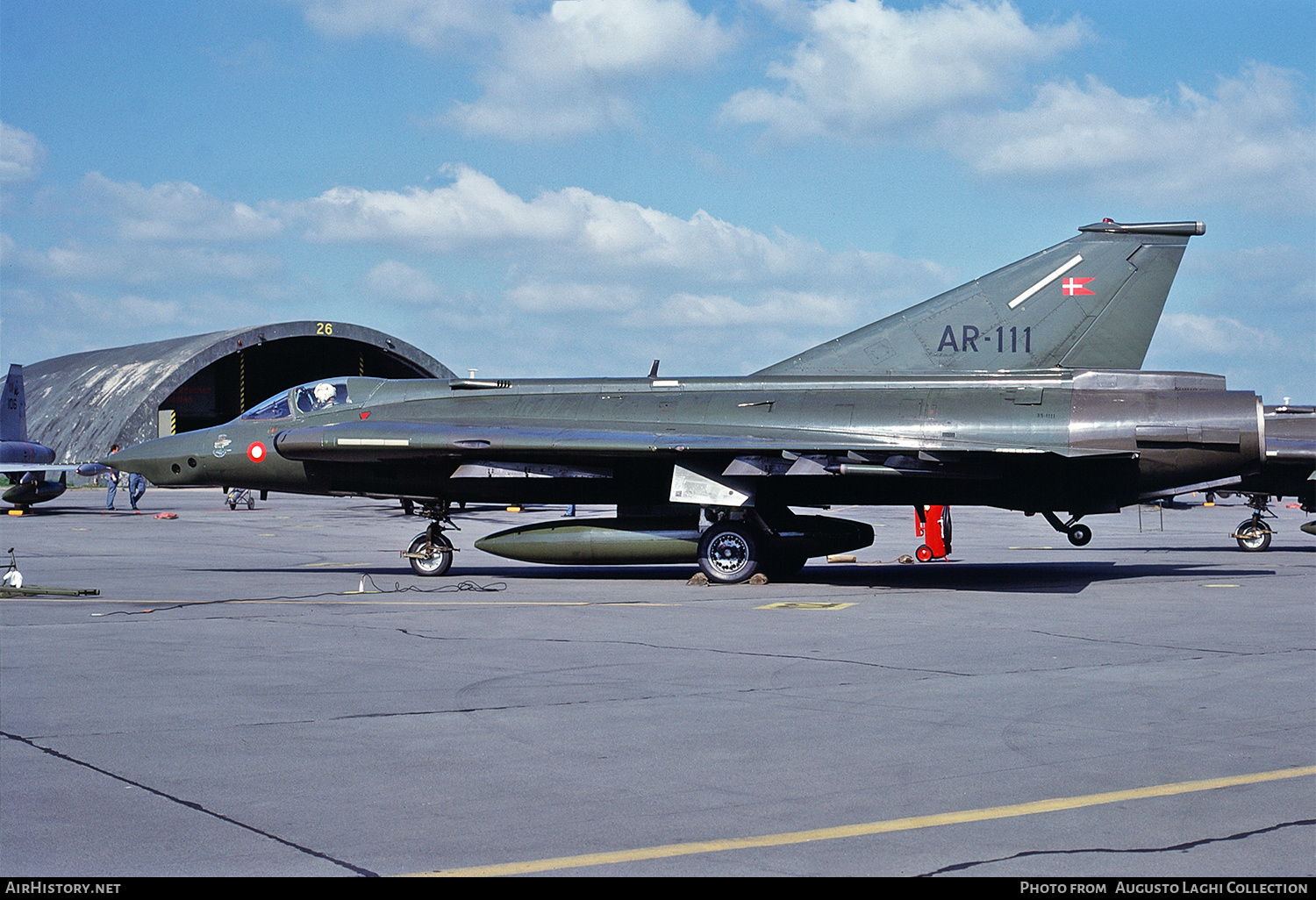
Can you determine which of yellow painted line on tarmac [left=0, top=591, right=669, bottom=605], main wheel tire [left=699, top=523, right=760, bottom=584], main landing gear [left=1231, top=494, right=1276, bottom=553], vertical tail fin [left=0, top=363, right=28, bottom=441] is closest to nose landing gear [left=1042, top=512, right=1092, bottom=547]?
main wheel tire [left=699, top=523, right=760, bottom=584]

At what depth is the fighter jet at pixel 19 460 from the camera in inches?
1446

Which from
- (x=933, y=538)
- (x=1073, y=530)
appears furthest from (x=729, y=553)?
(x=933, y=538)

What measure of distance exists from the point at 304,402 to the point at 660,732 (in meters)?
13.0

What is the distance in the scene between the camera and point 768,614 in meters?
12.4

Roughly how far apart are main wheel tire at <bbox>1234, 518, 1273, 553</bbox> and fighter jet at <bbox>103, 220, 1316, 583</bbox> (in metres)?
7.37

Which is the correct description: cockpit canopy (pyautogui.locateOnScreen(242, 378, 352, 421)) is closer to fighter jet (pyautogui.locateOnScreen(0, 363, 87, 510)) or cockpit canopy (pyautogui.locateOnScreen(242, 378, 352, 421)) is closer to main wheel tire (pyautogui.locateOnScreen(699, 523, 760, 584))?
main wheel tire (pyautogui.locateOnScreen(699, 523, 760, 584))

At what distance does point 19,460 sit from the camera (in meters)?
39.6

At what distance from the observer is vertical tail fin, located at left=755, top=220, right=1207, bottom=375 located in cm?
1616

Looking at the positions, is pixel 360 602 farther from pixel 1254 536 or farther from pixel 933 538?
pixel 1254 536

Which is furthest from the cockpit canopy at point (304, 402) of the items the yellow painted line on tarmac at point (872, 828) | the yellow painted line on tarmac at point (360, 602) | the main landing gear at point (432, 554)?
the yellow painted line on tarmac at point (872, 828)

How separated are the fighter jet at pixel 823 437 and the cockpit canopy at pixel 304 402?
0.27ft

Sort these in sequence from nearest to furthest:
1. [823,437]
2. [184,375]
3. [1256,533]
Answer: [823,437]
[1256,533]
[184,375]
